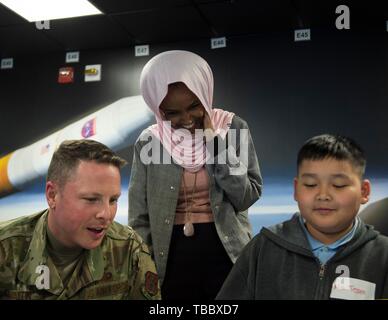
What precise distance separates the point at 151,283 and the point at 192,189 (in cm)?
29

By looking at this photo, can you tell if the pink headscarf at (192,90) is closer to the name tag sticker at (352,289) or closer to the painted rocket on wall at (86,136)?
the name tag sticker at (352,289)

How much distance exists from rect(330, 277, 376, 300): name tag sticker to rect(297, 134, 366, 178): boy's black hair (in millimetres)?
245

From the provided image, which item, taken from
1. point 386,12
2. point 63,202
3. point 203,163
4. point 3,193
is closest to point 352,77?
point 386,12

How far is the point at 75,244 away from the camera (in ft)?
3.49

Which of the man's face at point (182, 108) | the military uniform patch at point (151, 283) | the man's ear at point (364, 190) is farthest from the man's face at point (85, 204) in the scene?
the man's ear at point (364, 190)

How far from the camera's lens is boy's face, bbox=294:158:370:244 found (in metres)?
0.97

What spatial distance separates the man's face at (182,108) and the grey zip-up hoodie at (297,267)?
406mm

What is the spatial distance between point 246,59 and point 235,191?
3.24ft

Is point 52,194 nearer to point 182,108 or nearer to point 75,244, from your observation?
point 75,244

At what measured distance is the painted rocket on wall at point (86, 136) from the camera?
7.43ft

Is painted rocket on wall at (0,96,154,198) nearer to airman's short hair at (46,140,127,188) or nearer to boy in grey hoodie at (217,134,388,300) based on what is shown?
airman's short hair at (46,140,127,188)

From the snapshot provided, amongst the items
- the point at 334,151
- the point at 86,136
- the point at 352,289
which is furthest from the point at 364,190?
the point at 86,136
